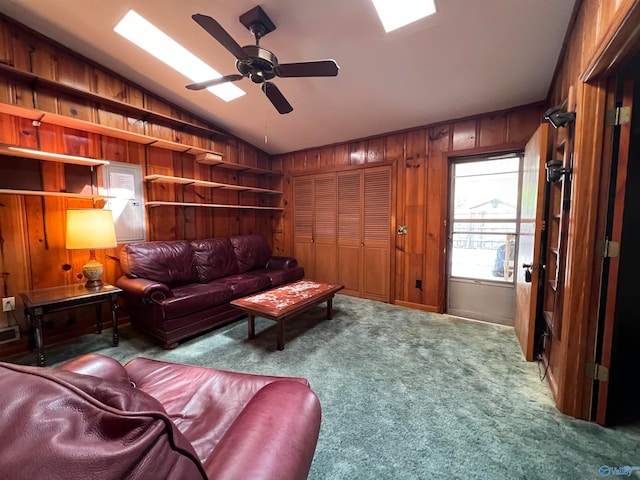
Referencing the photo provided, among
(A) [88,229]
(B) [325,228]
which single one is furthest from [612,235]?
(A) [88,229]

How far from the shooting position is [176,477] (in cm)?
46

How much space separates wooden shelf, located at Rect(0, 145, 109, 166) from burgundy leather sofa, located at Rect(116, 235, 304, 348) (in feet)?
3.07

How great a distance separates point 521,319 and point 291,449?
269cm

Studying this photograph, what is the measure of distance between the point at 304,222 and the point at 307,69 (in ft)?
9.63

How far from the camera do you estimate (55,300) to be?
2.20 m

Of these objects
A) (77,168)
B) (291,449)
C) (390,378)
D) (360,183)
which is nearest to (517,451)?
(390,378)

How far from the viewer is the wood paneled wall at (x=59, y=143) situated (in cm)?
238

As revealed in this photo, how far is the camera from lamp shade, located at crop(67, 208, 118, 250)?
7.85ft

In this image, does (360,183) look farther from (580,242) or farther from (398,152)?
(580,242)

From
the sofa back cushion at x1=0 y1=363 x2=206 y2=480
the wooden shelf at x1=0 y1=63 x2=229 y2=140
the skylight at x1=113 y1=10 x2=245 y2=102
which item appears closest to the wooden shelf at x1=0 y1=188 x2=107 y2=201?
the wooden shelf at x1=0 y1=63 x2=229 y2=140

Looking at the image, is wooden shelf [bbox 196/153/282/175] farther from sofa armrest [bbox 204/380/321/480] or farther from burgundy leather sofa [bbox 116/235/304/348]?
sofa armrest [bbox 204/380/321/480]

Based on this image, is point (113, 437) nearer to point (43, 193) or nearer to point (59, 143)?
point (43, 193)

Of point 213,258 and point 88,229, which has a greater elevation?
point 88,229

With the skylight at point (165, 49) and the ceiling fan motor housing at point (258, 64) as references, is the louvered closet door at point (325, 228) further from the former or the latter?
the ceiling fan motor housing at point (258, 64)
